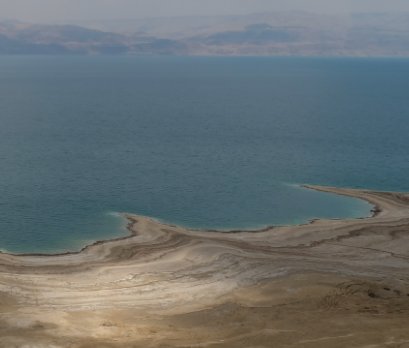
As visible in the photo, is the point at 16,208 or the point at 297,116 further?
the point at 297,116

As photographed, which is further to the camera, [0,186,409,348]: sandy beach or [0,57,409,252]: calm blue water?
[0,57,409,252]: calm blue water

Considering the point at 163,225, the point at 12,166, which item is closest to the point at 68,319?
the point at 163,225

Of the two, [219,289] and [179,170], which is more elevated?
[179,170]

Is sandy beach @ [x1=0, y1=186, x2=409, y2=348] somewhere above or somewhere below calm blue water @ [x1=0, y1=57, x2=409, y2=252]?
below

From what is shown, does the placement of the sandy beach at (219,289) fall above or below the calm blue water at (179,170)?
below

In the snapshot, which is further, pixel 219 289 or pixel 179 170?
pixel 179 170

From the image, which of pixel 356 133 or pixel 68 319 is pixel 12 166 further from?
pixel 356 133

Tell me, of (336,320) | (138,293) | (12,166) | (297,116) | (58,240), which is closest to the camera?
(336,320)

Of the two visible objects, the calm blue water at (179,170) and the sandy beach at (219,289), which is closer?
the sandy beach at (219,289)
